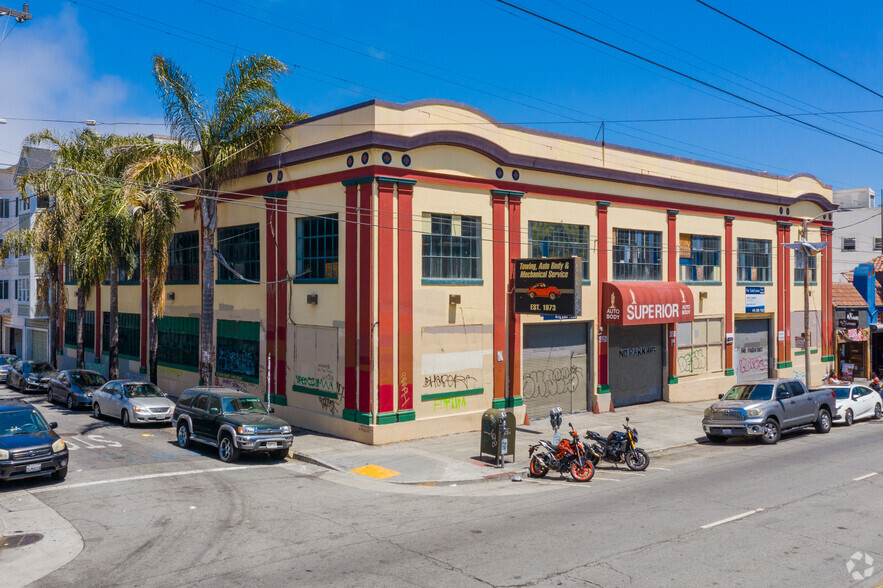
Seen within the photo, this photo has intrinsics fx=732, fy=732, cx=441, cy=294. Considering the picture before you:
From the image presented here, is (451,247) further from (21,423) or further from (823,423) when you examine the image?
(823,423)

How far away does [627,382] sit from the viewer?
94.2 feet

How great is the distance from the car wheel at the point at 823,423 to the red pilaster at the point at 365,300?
46.8 ft

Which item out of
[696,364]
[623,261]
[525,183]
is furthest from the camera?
[696,364]

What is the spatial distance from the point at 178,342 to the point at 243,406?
1377 cm

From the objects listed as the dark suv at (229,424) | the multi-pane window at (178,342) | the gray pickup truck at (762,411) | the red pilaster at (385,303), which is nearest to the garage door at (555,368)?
the gray pickup truck at (762,411)

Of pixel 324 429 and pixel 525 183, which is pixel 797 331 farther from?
pixel 324 429

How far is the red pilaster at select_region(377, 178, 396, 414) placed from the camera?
20859 mm

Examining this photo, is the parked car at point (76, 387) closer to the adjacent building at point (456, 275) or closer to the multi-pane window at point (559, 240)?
the adjacent building at point (456, 275)

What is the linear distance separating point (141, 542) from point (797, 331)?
33.6 m

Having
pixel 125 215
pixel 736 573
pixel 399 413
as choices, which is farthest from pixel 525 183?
pixel 736 573

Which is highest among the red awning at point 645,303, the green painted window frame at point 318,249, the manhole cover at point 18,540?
the green painted window frame at point 318,249

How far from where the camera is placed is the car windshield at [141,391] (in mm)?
24533

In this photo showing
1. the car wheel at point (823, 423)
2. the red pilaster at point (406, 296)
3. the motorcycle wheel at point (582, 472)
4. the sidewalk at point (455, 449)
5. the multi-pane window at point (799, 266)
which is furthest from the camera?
the multi-pane window at point (799, 266)

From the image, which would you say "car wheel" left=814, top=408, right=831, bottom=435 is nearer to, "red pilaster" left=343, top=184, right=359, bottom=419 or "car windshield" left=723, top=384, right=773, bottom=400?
"car windshield" left=723, top=384, right=773, bottom=400
